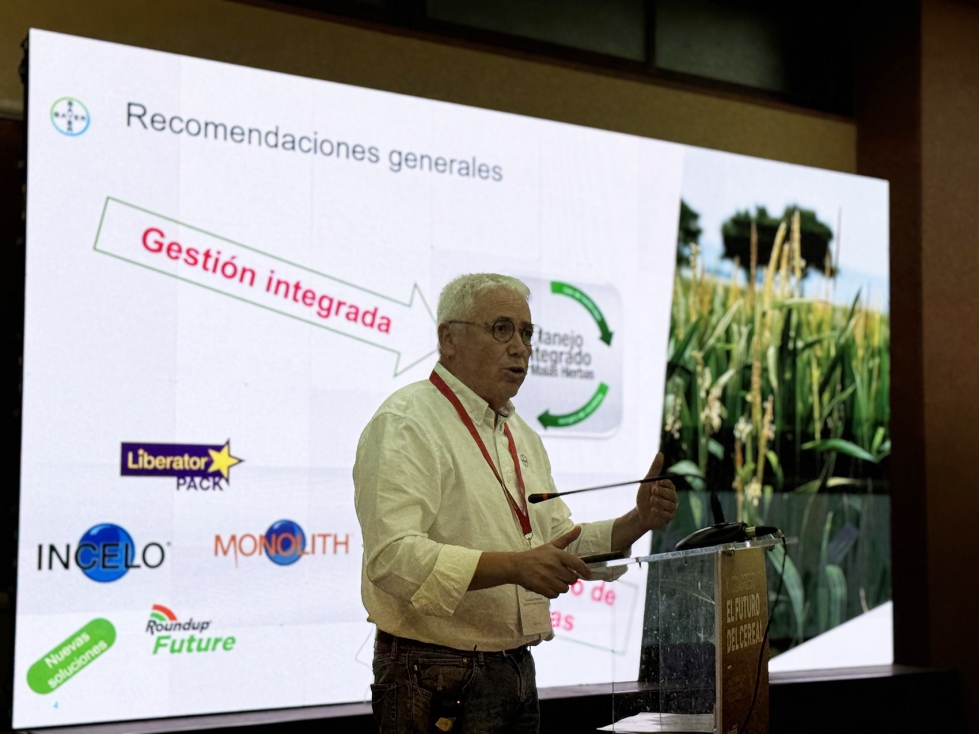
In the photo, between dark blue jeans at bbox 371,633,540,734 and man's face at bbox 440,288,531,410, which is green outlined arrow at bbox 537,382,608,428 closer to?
man's face at bbox 440,288,531,410

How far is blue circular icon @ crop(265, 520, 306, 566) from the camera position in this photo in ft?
12.1

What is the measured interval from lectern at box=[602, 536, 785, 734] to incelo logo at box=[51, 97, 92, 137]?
2.19 m

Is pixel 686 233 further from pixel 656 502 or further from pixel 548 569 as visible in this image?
pixel 548 569

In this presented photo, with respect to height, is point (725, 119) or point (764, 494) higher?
point (725, 119)

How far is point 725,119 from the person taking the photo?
530cm

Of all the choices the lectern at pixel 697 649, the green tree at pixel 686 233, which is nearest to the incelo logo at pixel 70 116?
the lectern at pixel 697 649

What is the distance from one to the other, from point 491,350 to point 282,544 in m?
1.60

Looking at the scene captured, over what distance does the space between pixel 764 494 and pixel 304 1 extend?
267 centimetres

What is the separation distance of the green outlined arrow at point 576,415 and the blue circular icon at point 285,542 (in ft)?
3.29

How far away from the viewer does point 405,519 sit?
2.10m

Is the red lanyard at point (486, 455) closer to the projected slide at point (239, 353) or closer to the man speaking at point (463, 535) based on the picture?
the man speaking at point (463, 535)

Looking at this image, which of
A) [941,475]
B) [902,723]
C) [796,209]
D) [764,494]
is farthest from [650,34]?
[902,723]

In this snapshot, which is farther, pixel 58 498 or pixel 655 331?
pixel 655 331

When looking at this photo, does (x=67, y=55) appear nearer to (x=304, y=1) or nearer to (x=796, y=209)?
(x=304, y=1)
